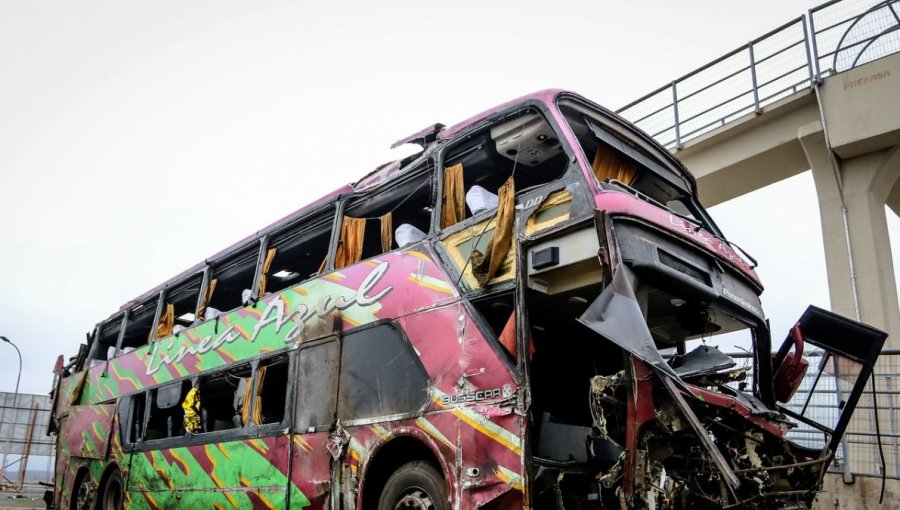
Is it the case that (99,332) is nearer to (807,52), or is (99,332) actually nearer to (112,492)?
(112,492)

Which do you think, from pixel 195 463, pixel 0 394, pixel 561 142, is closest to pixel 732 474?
pixel 561 142

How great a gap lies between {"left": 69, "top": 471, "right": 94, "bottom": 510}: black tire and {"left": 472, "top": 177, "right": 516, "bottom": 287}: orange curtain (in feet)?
30.0

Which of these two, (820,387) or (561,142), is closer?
(561,142)

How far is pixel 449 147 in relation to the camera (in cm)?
632

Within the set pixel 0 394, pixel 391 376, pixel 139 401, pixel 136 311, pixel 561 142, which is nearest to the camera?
pixel 561 142

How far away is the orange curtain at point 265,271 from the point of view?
8.34 m

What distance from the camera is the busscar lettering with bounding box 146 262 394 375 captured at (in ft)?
21.3

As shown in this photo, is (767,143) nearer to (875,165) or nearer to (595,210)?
(875,165)

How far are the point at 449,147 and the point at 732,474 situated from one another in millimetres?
3591

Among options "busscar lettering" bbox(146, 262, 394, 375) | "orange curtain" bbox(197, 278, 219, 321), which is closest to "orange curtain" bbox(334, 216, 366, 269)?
"busscar lettering" bbox(146, 262, 394, 375)

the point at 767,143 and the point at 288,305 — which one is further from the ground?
the point at 767,143

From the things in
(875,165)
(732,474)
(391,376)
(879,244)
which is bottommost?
(732,474)

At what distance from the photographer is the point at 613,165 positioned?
241 inches

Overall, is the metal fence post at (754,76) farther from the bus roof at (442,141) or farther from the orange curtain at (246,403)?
the orange curtain at (246,403)
